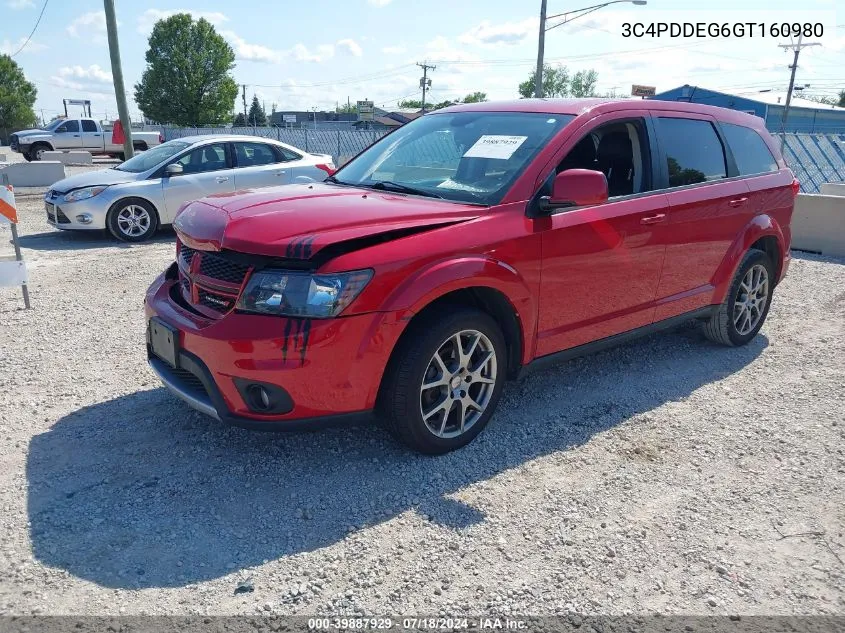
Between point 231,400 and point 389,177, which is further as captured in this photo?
point 389,177

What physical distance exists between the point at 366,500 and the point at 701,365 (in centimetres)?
314

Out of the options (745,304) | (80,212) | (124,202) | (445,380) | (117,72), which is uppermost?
(117,72)

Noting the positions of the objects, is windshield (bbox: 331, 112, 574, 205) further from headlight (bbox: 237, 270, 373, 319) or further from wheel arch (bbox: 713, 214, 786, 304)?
wheel arch (bbox: 713, 214, 786, 304)

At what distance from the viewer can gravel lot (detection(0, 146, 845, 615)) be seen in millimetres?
2604

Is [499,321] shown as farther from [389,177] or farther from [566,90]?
[566,90]

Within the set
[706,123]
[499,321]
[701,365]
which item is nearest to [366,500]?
[499,321]

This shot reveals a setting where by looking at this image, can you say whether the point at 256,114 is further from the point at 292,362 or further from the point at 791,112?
the point at 292,362

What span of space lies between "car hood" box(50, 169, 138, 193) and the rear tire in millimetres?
8320

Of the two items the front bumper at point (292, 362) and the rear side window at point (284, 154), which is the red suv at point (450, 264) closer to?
the front bumper at point (292, 362)

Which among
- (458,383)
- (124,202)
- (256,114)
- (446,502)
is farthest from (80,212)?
(256,114)

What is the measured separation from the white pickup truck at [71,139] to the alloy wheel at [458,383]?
30.0 meters

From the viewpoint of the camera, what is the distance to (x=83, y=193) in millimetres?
9523

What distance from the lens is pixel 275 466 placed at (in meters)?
3.50

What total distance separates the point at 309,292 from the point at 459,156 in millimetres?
1574
